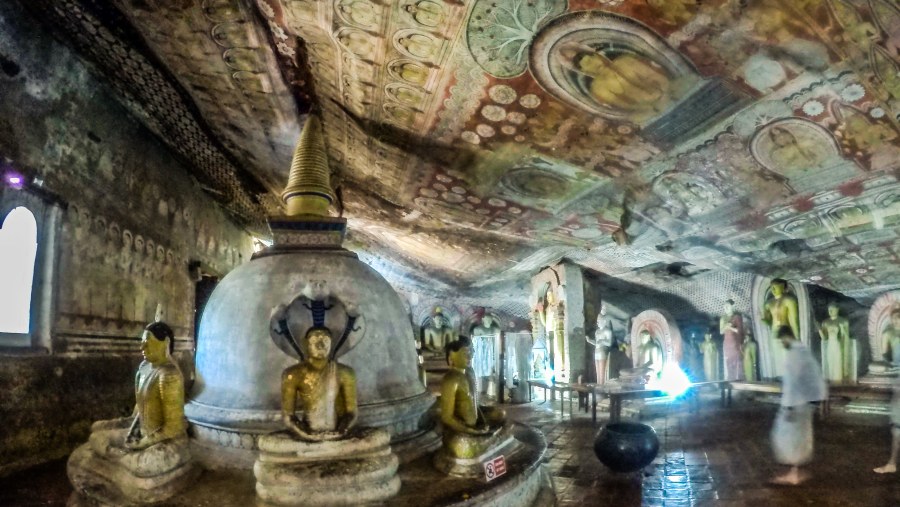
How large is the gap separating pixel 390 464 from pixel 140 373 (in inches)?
99.9

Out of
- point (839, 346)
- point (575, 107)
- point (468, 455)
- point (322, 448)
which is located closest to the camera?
Result: point (322, 448)

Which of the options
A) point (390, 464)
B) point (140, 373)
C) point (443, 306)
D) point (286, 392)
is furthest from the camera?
point (443, 306)

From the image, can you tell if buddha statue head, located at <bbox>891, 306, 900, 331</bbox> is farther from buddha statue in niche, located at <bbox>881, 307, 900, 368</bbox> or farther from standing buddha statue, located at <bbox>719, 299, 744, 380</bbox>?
standing buddha statue, located at <bbox>719, 299, 744, 380</bbox>

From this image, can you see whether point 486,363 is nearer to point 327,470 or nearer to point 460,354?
point 460,354

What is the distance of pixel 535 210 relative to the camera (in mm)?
8945

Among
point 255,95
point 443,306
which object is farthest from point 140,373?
point 443,306

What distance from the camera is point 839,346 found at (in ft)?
34.3

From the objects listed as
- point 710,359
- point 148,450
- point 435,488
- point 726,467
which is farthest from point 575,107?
point 710,359

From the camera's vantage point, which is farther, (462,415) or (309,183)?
(309,183)

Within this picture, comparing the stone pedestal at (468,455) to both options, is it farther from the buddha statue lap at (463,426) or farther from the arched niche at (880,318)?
the arched niche at (880,318)

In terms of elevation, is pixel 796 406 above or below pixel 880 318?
below

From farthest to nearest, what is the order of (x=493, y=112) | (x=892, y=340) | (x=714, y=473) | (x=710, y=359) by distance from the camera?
1. (x=710, y=359)
2. (x=892, y=340)
3. (x=493, y=112)
4. (x=714, y=473)

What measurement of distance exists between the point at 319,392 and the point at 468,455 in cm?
141

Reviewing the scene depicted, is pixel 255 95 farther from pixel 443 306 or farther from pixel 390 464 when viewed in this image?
pixel 443 306
